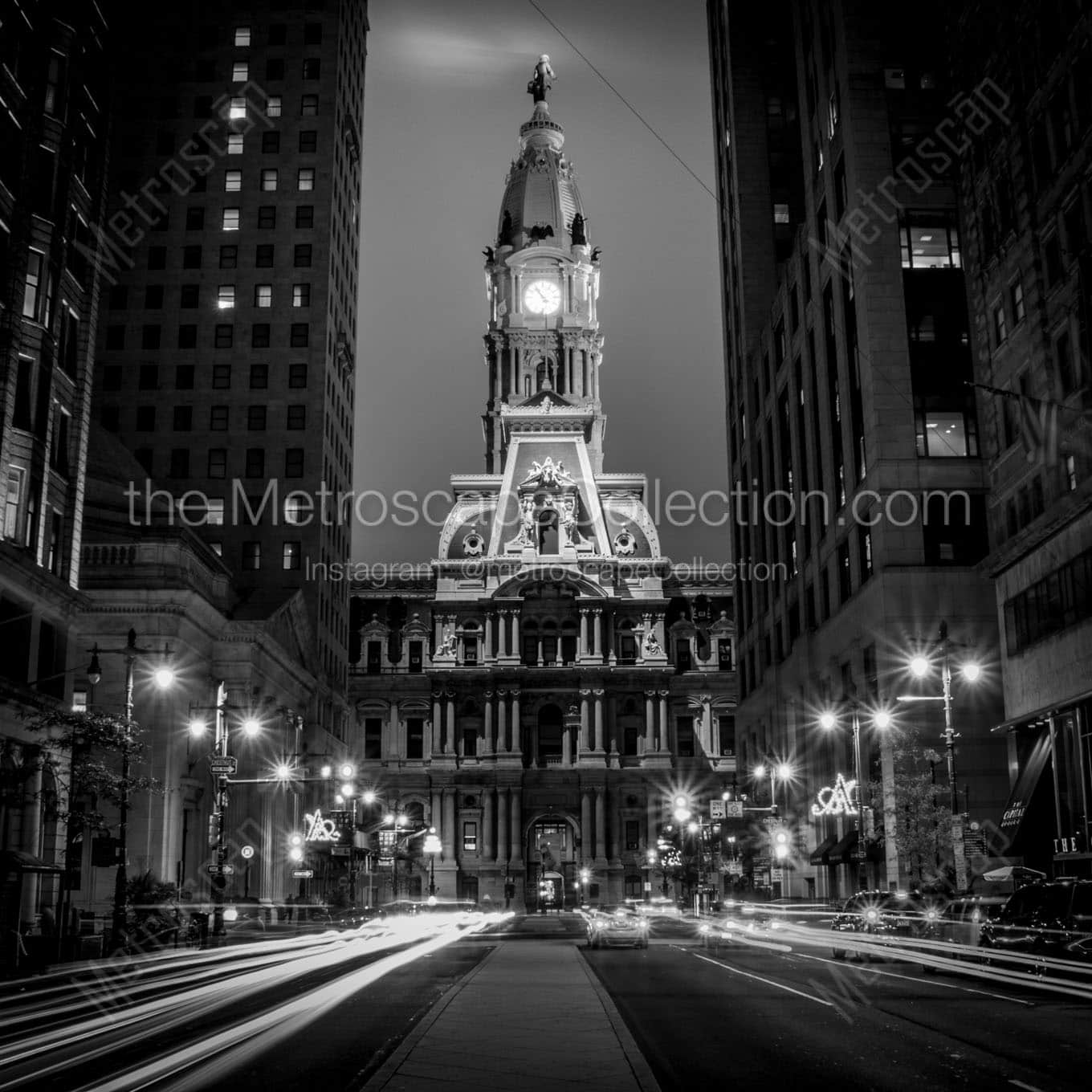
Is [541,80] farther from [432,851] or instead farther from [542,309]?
[432,851]

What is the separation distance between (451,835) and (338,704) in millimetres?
17075

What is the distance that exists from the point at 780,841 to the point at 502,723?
46.7 metres

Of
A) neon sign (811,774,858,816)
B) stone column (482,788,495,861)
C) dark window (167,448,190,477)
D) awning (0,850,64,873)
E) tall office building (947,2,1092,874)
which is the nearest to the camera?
awning (0,850,64,873)

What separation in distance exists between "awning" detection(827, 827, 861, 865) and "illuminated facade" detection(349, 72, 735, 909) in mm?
49030

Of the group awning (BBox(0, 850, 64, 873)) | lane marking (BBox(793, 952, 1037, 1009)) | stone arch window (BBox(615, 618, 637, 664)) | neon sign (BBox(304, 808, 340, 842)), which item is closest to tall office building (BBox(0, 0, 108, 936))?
awning (BBox(0, 850, 64, 873))

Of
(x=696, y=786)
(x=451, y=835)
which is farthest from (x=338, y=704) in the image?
(x=696, y=786)

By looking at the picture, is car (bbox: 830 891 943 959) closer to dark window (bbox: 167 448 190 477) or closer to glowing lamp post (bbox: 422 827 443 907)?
dark window (bbox: 167 448 190 477)

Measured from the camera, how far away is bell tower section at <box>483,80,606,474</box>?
136125mm

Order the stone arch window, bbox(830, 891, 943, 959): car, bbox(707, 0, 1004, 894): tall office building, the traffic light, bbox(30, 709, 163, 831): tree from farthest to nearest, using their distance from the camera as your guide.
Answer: the stone arch window, the traffic light, bbox(707, 0, 1004, 894): tall office building, bbox(30, 709, 163, 831): tree, bbox(830, 891, 943, 959): car

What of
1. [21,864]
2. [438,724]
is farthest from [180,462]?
[21,864]

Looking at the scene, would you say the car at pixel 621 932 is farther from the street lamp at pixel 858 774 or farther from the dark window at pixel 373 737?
the dark window at pixel 373 737

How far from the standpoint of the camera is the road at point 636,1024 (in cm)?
1451

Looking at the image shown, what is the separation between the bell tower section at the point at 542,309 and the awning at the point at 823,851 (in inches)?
2689

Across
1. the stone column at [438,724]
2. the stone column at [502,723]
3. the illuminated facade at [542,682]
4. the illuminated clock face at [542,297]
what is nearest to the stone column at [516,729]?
the illuminated facade at [542,682]
